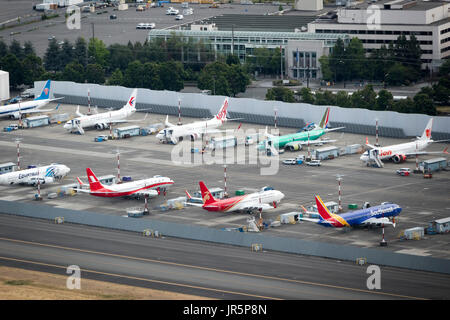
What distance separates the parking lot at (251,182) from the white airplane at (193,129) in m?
1.56

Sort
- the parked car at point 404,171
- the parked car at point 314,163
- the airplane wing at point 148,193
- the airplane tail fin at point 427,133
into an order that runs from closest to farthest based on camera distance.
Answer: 1. the airplane wing at point 148,193
2. the parked car at point 404,171
3. the parked car at point 314,163
4. the airplane tail fin at point 427,133

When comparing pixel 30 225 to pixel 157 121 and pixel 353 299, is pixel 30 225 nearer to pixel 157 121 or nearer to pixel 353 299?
pixel 353 299

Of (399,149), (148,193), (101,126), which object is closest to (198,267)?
(148,193)

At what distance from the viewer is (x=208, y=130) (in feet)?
577

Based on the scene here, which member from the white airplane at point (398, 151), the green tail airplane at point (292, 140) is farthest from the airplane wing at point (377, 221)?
the green tail airplane at point (292, 140)

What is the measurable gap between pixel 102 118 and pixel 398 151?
53.9 m

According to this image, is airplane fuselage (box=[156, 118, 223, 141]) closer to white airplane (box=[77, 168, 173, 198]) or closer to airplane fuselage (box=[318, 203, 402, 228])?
white airplane (box=[77, 168, 173, 198])

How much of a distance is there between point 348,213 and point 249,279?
840 inches

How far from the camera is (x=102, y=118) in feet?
609

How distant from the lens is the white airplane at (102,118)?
182m

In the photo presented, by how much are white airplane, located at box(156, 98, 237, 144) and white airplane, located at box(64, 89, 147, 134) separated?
10.8 metres

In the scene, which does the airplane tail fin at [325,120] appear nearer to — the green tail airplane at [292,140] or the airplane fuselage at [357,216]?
the green tail airplane at [292,140]

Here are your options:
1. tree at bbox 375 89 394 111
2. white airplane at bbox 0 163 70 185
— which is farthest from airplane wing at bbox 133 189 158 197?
tree at bbox 375 89 394 111
